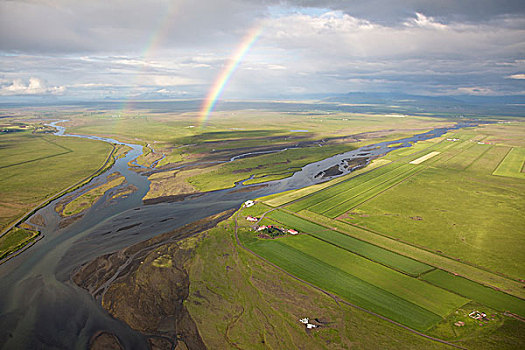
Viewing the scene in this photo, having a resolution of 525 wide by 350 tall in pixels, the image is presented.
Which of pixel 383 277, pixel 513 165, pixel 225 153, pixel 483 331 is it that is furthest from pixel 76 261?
pixel 513 165

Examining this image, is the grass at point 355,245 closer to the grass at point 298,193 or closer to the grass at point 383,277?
the grass at point 383,277

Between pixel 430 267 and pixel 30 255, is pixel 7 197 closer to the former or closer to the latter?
pixel 30 255

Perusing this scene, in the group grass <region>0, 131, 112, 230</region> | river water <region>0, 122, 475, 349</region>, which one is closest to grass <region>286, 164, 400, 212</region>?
river water <region>0, 122, 475, 349</region>

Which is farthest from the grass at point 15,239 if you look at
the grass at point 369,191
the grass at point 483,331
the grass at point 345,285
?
the grass at point 483,331

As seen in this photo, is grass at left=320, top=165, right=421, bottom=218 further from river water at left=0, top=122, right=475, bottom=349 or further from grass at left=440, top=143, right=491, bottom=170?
river water at left=0, top=122, right=475, bottom=349

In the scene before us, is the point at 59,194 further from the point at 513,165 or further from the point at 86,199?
the point at 513,165
